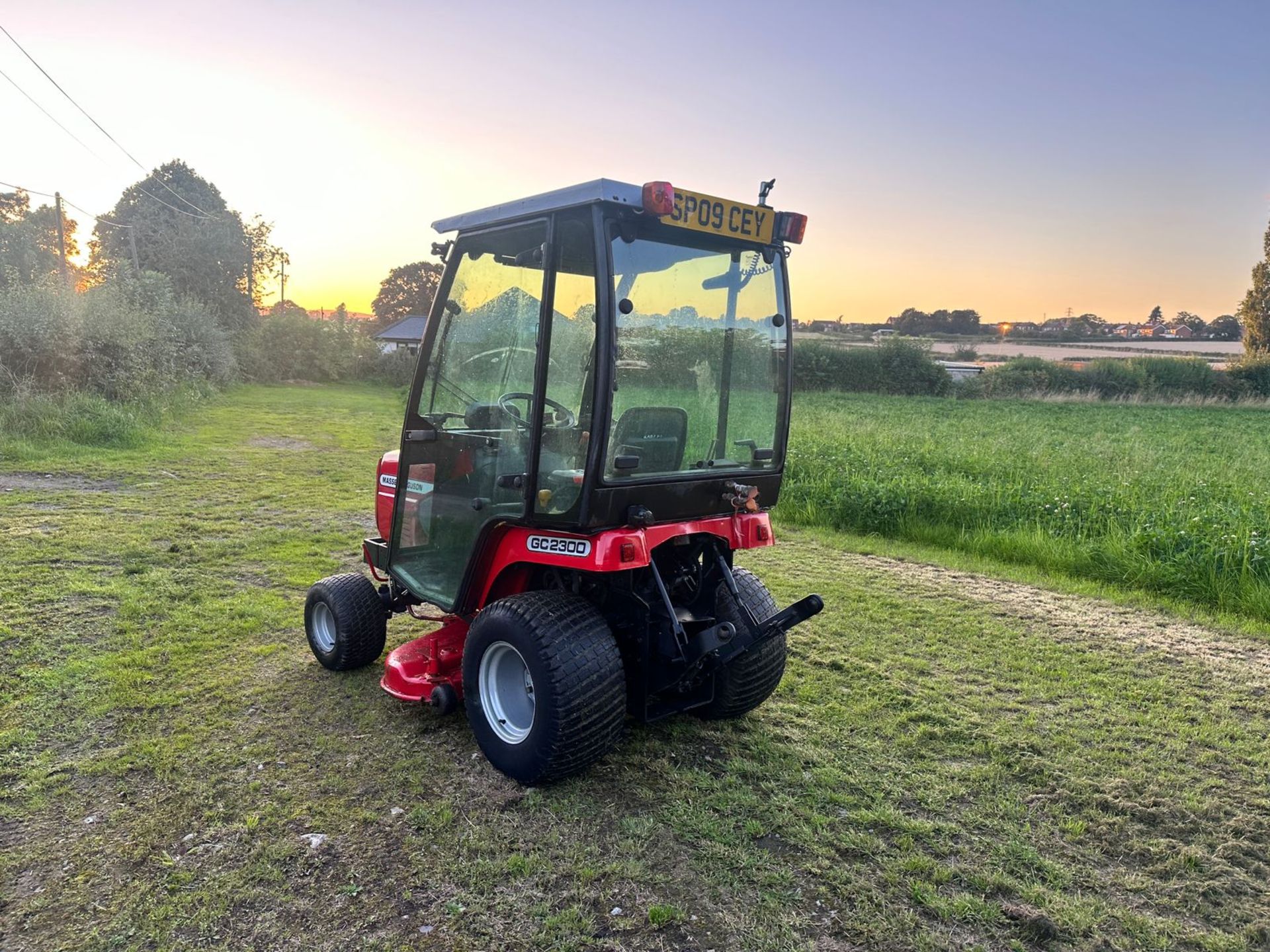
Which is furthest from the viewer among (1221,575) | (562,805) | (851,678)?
(1221,575)

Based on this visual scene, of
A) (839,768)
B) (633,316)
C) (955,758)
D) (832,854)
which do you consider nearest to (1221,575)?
(955,758)

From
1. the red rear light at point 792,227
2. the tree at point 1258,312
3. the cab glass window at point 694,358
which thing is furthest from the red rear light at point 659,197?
the tree at point 1258,312

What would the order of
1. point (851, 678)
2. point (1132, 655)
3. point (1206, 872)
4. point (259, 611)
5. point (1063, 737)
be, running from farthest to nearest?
point (259, 611), point (1132, 655), point (851, 678), point (1063, 737), point (1206, 872)

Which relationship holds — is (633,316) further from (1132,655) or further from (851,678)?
(1132,655)

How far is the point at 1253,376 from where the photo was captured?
3522cm

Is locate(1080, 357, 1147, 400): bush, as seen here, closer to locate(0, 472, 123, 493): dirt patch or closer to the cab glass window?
locate(0, 472, 123, 493): dirt patch

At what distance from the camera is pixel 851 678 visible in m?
4.29

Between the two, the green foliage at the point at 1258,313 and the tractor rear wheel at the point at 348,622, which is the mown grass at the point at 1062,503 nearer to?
the tractor rear wheel at the point at 348,622

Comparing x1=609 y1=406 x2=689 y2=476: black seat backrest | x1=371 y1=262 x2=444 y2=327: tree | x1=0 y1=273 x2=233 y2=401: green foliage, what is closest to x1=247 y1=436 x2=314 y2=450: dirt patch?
x1=0 y1=273 x2=233 y2=401: green foliage

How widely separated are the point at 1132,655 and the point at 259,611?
537 cm

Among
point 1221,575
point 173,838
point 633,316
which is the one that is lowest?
point 173,838

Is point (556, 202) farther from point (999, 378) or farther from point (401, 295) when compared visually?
point (401, 295)

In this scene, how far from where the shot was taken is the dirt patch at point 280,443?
1286 cm

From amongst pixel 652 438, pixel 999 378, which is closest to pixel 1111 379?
pixel 999 378
